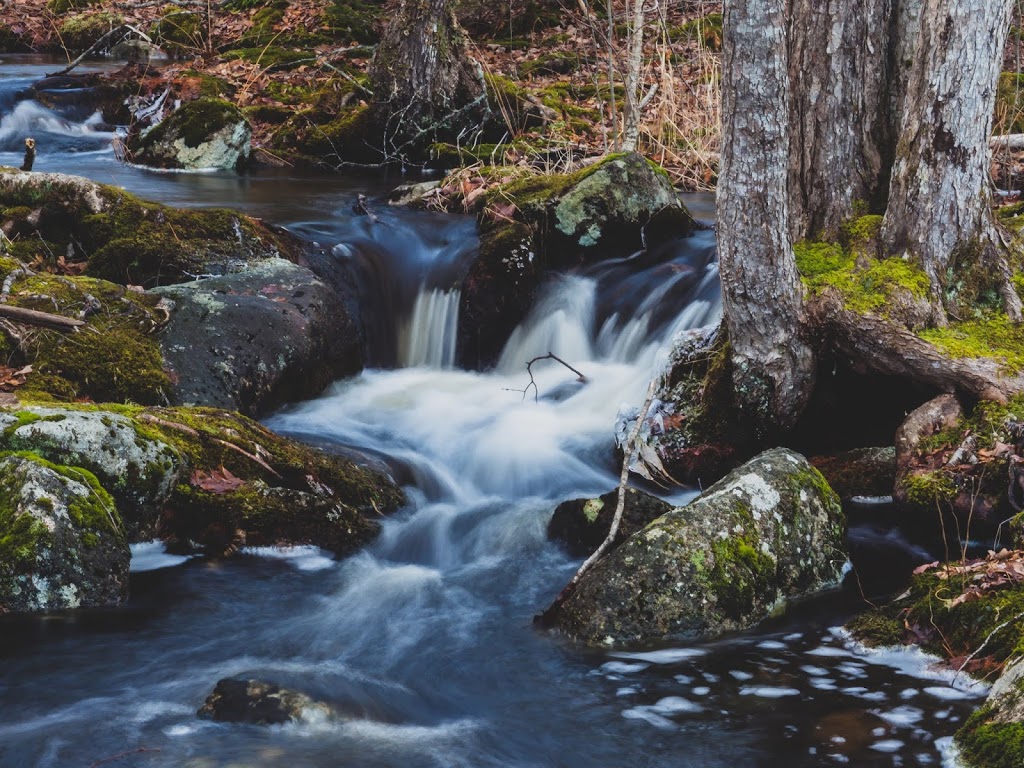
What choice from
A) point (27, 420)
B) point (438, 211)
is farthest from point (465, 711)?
point (438, 211)

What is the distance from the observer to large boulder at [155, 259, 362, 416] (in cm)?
686

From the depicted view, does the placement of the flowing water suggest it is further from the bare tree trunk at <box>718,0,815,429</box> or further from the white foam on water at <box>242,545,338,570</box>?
the bare tree trunk at <box>718,0,815,429</box>

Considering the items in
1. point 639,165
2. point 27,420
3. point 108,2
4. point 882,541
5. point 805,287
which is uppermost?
point 108,2

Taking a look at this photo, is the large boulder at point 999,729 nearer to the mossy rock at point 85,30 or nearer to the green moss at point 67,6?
the mossy rock at point 85,30

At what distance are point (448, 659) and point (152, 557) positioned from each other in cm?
167

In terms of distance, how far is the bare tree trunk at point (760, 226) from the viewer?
5.15 m

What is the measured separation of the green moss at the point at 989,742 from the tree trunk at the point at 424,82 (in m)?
11.1

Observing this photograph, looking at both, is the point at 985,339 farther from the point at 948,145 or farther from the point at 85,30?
the point at 85,30

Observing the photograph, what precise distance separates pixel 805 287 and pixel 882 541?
1.52 m

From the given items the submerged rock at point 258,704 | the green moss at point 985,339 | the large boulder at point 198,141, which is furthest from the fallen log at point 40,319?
the large boulder at point 198,141

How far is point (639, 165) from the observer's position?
9.49 meters

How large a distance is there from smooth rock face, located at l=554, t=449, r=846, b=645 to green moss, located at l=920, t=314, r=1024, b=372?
1.29m

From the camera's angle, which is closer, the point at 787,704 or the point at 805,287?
the point at 787,704

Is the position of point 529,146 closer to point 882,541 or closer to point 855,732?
point 882,541
